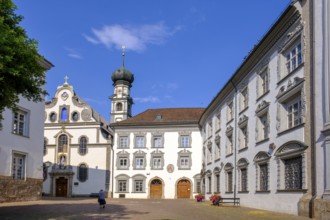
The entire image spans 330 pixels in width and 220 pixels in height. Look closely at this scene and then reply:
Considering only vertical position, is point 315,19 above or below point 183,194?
above

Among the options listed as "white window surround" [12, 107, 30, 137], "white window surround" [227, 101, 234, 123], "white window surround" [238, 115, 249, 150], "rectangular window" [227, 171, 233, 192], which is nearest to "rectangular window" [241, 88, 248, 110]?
"white window surround" [238, 115, 249, 150]

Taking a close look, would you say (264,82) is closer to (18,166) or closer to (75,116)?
(18,166)

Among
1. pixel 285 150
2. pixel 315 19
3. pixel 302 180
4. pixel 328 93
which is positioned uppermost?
pixel 315 19

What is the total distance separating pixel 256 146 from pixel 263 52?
565cm

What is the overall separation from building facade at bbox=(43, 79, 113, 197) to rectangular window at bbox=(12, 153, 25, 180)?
22901mm

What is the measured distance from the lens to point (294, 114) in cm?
2058

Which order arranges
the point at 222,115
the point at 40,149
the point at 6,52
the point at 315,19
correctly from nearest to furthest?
the point at 6,52 < the point at 315,19 < the point at 40,149 < the point at 222,115

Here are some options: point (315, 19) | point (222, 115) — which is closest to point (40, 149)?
point (222, 115)

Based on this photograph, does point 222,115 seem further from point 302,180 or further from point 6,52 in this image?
point 6,52

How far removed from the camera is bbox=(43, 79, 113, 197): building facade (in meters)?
53.1

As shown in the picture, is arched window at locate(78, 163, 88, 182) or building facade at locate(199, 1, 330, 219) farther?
arched window at locate(78, 163, 88, 182)

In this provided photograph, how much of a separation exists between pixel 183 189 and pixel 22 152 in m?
26.0

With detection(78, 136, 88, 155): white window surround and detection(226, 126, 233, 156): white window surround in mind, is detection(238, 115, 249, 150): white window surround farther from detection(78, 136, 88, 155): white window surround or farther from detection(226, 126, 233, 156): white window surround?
detection(78, 136, 88, 155): white window surround

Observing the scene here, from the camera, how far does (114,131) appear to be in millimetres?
54062
